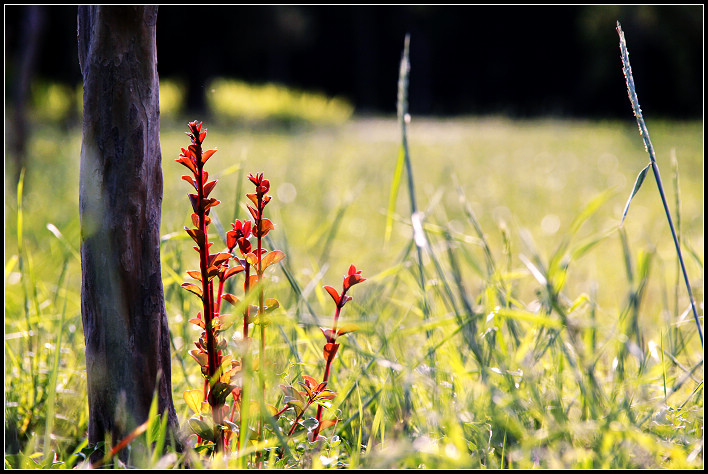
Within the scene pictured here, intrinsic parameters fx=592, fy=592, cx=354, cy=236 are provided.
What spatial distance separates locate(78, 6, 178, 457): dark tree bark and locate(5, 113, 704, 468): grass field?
8 cm

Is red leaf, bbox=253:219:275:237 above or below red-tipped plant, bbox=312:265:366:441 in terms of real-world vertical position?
above

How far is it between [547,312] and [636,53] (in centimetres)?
1019

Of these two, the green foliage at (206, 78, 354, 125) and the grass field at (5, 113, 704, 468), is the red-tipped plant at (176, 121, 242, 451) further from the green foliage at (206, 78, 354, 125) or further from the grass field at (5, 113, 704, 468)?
the green foliage at (206, 78, 354, 125)

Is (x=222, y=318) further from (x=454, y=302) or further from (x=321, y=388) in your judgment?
(x=454, y=302)

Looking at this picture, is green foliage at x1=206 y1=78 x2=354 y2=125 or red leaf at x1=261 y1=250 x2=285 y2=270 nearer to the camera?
red leaf at x1=261 y1=250 x2=285 y2=270

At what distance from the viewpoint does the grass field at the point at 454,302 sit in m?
0.66

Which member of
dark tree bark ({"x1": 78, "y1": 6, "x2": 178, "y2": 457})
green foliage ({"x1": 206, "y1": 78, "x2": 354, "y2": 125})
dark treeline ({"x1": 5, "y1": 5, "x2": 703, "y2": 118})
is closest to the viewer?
dark tree bark ({"x1": 78, "y1": 6, "x2": 178, "y2": 457})

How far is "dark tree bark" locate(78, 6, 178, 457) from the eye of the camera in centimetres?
60

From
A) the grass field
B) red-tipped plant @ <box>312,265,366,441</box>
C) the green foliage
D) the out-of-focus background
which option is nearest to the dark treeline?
the out-of-focus background

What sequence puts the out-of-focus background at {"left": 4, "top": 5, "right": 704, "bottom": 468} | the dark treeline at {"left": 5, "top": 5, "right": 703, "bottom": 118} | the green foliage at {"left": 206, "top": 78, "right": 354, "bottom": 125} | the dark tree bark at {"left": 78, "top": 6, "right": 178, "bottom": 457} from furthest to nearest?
1. the dark treeline at {"left": 5, "top": 5, "right": 703, "bottom": 118}
2. the green foliage at {"left": 206, "top": 78, "right": 354, "bottom": 125}
3. the out-of-focus background at {"left": 4, "top": 5, "right": 704, "bottom": 468}
4. the dark tree bark at {"left": 78, "top": 6, "right": 178, "bottom": 457}

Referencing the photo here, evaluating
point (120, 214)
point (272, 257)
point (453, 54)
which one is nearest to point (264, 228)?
point (272, 257)

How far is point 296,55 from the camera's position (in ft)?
47.0

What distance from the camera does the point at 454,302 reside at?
83 centimetres

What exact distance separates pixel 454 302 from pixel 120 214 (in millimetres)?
453
